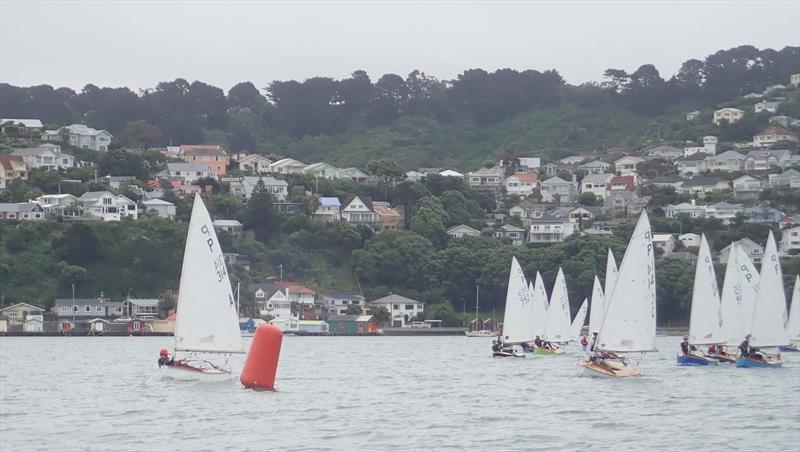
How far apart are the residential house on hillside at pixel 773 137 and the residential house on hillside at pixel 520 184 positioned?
29.7 m

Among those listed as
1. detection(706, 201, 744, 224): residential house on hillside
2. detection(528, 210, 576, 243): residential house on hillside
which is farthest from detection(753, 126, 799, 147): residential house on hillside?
detection(528, 210, 576, 243): residential house on hillside

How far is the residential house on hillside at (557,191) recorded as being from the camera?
16350cm

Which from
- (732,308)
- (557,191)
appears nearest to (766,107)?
(557,191)

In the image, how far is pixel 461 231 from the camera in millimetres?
133750

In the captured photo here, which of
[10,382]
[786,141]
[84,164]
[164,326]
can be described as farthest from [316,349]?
[786,141]

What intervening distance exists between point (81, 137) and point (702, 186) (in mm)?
63134

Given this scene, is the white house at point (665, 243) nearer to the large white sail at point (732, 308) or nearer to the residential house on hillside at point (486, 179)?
the residential house on hillside at point (486, 179)

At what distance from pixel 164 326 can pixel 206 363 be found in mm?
63078

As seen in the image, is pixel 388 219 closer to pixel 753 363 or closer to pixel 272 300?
pixel 272 300

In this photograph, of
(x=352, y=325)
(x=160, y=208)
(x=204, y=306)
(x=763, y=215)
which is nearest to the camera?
(x=204, y=306)

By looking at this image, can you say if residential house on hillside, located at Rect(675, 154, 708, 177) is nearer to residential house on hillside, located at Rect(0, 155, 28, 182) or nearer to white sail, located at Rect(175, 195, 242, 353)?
residential house on hillside, located at Rect(0, 155, 28, 182)

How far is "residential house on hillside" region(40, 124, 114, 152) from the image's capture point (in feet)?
506

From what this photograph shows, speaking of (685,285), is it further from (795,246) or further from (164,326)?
(164,326)

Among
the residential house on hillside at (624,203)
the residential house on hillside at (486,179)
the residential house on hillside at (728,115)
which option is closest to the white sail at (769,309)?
the residential house on hillside at (624,203)
